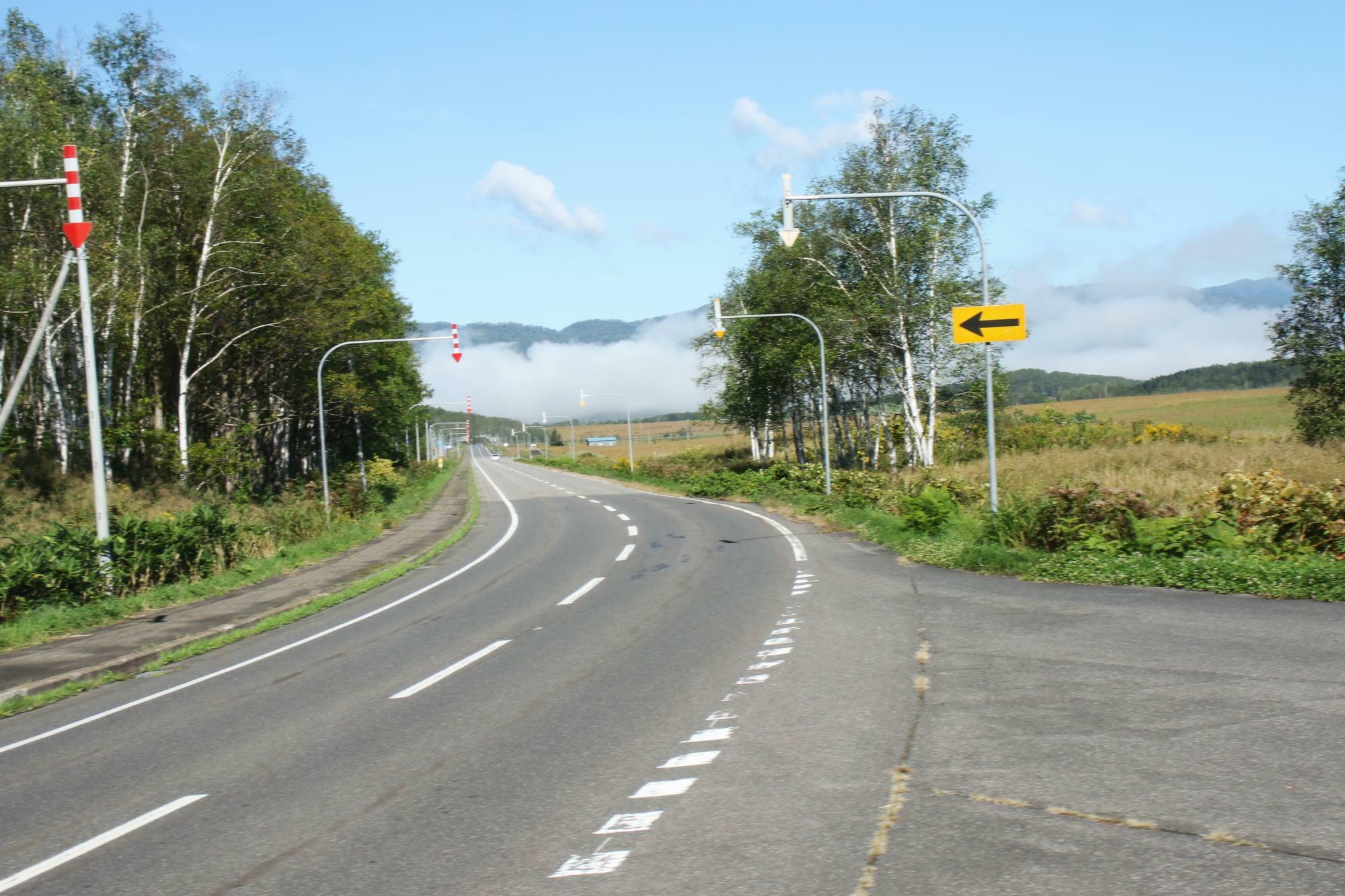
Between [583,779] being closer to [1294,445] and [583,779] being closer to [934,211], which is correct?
[1294,445]

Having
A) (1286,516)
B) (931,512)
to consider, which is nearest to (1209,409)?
(931,512)

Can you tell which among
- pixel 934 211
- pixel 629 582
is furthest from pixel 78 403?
pixel 934 211

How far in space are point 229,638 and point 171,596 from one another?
13.5ft

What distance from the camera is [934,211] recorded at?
122 ft

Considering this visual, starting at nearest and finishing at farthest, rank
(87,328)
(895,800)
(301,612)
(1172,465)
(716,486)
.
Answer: (895,800)
(301,612)
(87,328)
(1172,465)
(716,486)

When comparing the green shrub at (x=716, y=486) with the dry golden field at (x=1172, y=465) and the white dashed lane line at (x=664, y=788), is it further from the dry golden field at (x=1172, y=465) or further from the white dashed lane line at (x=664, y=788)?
the white dashed lane line at (x=664, y=788)

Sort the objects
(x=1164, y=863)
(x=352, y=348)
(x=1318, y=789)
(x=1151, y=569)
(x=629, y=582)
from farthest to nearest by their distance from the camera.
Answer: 1. (x=352, y=348)
2. (x=629, y=582)
3. (x=1151, y=569)
4. (x=1318, y=789)
5. (x=1164, y=863)

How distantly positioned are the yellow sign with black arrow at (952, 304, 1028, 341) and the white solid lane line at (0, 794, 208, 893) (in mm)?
13321

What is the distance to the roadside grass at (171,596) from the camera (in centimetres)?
1300

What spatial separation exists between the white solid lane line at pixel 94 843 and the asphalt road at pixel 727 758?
0.08 feet

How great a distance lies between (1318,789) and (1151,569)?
797cm

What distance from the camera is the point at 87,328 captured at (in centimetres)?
1568

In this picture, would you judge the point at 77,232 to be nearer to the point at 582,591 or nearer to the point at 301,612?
the point at 301,612

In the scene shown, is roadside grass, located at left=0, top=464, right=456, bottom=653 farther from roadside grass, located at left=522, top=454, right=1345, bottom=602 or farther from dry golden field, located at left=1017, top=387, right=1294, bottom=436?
dry golden field, located at left=1017, top=387, right=1294, bottom=436
